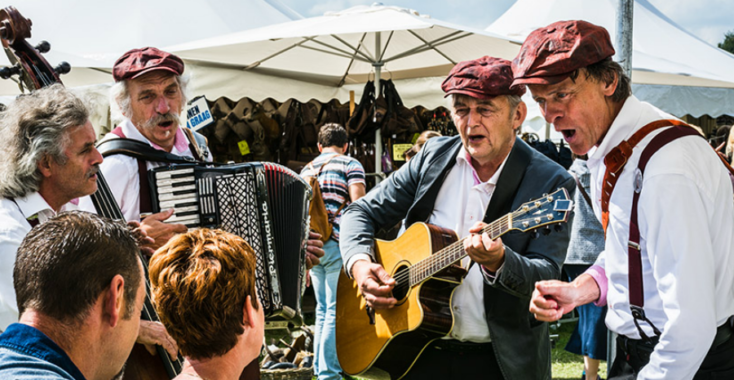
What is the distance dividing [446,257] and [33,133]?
1.59 m

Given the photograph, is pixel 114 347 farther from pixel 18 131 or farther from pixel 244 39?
pixel 244 39

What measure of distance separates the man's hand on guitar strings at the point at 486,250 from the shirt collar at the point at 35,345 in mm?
1427

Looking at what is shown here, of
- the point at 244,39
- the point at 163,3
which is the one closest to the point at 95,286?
the point at 244,39

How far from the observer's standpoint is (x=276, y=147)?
8.12 metres

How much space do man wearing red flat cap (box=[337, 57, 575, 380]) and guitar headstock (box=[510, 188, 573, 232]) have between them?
12 centimetres

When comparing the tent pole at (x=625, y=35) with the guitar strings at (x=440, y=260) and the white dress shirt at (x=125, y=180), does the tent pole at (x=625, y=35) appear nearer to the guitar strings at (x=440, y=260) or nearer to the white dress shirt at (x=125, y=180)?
the guitar strings at (x=440, y=260)

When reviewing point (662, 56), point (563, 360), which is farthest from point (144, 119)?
point (662, 56)

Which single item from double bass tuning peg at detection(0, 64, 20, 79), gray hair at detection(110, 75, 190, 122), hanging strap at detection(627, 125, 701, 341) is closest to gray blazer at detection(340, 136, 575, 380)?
hanging strap at detection(627, 125, 701, 341)

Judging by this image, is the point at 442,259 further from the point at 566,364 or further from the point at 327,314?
the point at 566,364

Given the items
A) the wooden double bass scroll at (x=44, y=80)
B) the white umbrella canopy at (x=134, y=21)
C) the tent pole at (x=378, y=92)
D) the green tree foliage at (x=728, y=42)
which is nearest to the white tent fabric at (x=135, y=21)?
the white umbrella canopy at (x=134, y=21)

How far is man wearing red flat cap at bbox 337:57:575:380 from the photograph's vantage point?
93.6 inches

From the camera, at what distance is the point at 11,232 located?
6.26 ft

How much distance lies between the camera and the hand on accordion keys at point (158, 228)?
2.35 metres

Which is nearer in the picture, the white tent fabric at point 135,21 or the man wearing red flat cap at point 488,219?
the man wearing red flat cap at point 488,219
